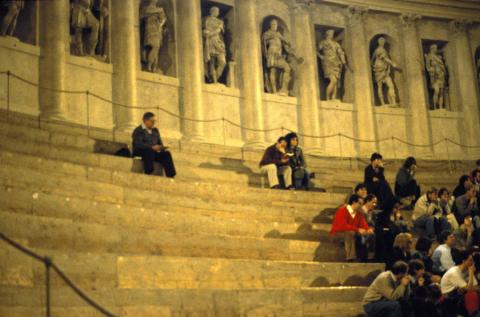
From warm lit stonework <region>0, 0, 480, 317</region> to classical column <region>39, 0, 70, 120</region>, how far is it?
0.14 ft

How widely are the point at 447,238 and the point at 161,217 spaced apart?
5227 mm

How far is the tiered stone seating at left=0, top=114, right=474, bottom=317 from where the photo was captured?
45.9ft

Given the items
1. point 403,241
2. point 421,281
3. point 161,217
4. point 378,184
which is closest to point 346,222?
point 403,241

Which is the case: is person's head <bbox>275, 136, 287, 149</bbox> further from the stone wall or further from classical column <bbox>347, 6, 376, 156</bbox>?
classical column <bbox>347, 6, 376, 156</bbox>

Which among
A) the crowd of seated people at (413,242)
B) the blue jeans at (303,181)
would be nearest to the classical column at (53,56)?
the blue jeans at (303,181)

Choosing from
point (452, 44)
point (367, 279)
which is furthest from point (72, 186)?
point (452, 44)

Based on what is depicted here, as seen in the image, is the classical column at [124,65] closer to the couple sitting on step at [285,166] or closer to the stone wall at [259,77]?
the stone wall at [259,77]

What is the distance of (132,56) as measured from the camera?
2458 cm

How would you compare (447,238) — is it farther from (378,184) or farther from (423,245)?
(378,184)

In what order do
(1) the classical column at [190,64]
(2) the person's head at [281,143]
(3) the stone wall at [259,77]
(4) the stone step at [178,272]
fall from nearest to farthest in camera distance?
1. (4) the stone step at [178,272]
2. (2) the person's head at [281,143]
3. (3) the stone wall at [259,77]
4. (1) the classical column at [190,64]

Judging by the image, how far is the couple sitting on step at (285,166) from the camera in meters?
21.4

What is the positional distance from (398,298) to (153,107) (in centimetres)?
1091

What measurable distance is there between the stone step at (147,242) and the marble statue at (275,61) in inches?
383

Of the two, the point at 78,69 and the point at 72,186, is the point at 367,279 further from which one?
the point at 78,69
